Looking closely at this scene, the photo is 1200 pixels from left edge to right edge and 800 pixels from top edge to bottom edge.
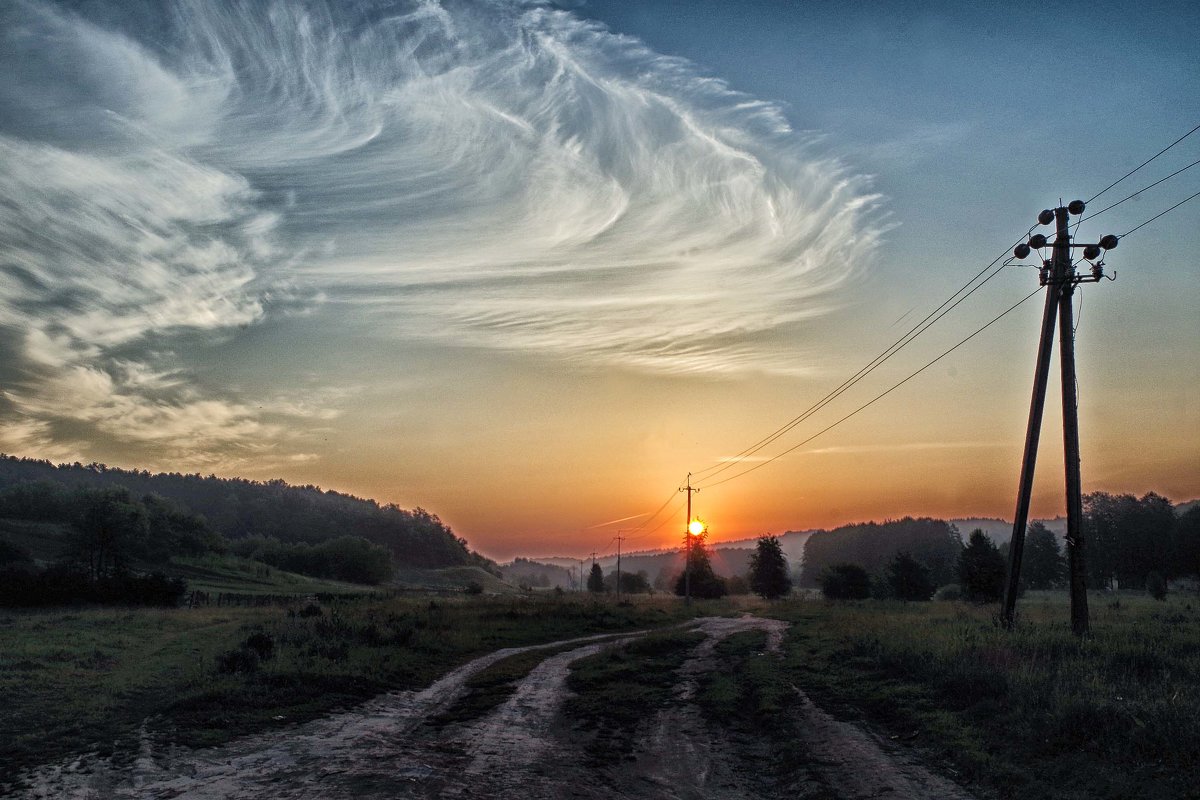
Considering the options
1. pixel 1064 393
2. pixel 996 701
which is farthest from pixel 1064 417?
pixel 996 701

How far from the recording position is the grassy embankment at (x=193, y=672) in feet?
41.5

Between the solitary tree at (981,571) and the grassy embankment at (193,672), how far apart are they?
48221 mm

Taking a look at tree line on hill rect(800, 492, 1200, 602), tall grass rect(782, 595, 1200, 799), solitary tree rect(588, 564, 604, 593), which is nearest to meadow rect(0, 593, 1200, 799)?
tall grass rect(782, 595, 1200, 799)

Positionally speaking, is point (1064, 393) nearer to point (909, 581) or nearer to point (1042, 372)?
point (1042, 372)

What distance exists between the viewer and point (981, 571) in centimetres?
6681

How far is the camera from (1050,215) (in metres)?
21.5

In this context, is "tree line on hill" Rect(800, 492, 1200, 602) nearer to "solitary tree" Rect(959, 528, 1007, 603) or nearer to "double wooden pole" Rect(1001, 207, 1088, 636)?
"solitary tree" Rect(959, 528, 1007, 603)

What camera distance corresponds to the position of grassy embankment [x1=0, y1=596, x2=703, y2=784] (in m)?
12.7

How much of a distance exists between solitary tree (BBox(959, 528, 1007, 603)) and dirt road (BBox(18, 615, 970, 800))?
60.7m

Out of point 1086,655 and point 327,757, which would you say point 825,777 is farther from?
point 1086,655

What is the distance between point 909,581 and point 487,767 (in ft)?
280

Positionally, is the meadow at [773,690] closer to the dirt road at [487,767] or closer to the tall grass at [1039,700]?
the tall grass at [1039,700]

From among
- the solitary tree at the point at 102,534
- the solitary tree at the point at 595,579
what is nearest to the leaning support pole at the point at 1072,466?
the solitary tree at the point at 102,534

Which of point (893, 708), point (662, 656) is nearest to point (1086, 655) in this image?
point (893, 708)
